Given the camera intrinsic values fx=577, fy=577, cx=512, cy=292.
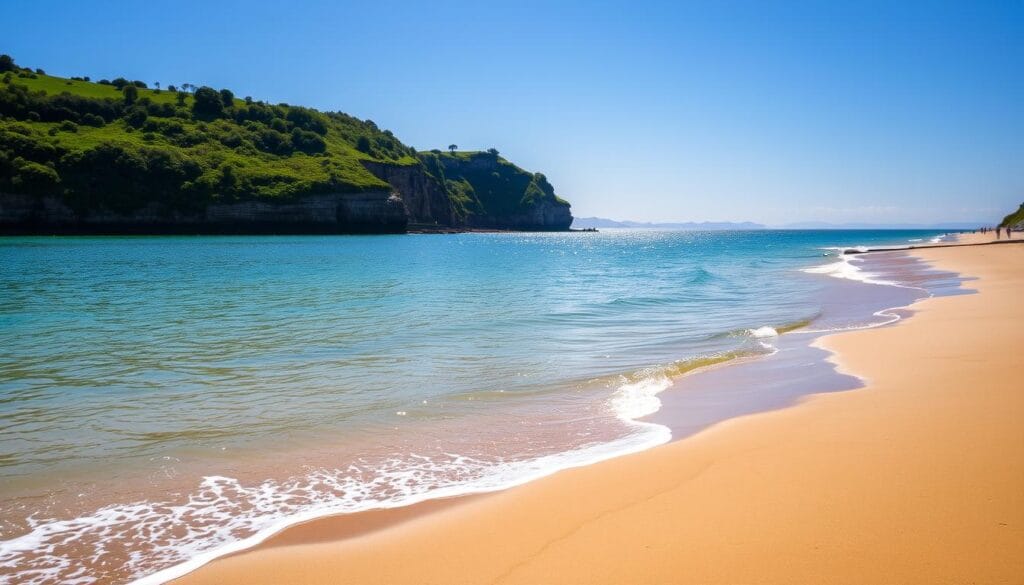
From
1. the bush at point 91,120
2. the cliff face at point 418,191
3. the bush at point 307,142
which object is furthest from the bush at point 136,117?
the cliff face at point 418,191

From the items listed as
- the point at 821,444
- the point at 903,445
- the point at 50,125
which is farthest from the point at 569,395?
the point at 50,125

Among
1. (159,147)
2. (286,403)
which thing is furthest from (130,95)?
(286,403)

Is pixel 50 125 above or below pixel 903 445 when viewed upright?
above

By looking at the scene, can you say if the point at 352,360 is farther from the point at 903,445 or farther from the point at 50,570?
the point at 903,445

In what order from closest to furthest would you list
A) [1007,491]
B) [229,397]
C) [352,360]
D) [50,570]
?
[50,570]
[1007,491]
[229,397]
[352,360]

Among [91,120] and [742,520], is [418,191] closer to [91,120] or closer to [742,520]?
[91,120]

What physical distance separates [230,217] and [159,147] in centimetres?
1663

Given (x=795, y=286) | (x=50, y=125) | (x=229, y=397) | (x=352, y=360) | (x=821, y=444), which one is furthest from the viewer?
(x=50, y=125)

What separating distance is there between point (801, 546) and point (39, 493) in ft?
21.0

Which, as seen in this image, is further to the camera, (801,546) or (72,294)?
(72,294)

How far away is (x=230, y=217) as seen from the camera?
97062 millimetres

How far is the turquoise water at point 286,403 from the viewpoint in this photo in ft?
16.0

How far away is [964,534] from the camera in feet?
12.1

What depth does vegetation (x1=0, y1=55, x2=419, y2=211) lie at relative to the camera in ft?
274
